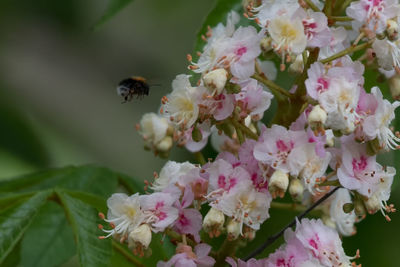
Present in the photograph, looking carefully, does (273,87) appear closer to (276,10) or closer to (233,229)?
(276,10)

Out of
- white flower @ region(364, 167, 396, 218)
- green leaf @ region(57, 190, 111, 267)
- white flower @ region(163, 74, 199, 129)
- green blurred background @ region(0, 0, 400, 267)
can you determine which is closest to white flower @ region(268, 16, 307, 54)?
white flower @ region(163, 74, 199, 129)

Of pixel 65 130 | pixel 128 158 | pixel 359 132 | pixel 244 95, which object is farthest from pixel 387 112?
pixel 128 158

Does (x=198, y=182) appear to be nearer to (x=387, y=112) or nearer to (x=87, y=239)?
(x=87, y=239)

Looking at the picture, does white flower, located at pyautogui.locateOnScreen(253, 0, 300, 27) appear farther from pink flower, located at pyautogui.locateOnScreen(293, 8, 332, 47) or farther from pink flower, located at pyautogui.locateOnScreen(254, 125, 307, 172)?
pink flower, located at pyautogui.locateOnScreen(254, 125, 307, 172)

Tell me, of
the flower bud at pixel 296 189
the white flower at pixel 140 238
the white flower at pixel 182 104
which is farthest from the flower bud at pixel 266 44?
the white flower at pixel 140 238

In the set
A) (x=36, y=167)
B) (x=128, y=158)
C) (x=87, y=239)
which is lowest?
(x=128, y=158)

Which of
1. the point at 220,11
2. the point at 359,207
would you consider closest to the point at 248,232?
the point at 359,207

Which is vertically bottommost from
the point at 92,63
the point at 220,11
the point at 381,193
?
the point at 92,63
